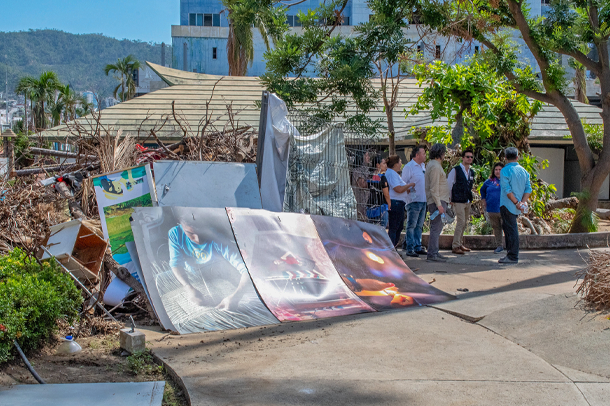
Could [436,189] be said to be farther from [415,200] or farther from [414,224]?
[414,224]

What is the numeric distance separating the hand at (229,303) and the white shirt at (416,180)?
14.7ft

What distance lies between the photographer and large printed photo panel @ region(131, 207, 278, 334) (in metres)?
5.48

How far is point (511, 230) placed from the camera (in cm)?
874

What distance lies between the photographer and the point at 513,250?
8906 millimetres

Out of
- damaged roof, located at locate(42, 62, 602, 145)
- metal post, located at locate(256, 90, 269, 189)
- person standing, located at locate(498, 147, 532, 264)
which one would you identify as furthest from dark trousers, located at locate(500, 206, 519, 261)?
damaged roof, located at locate(42, 62, 602, 145)

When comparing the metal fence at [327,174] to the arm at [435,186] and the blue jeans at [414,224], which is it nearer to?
the blue jeans at [414,224]

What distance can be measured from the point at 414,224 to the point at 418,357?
5.19m

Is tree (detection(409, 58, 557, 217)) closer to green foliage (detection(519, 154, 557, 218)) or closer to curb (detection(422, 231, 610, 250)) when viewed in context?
green foliage (detection(519, 154, 557, 218))

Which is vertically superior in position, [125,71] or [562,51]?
[125,71]

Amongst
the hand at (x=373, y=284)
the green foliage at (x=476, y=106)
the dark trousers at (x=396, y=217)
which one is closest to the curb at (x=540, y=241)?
the dark trousers at (x=396, y=217)

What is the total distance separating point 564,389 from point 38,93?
63535 millimetres

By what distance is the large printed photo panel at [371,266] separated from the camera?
21.5 ft

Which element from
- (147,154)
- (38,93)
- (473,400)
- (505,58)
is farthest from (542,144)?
(38,93)

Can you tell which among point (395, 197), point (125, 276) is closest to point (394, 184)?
point (395, 197)
